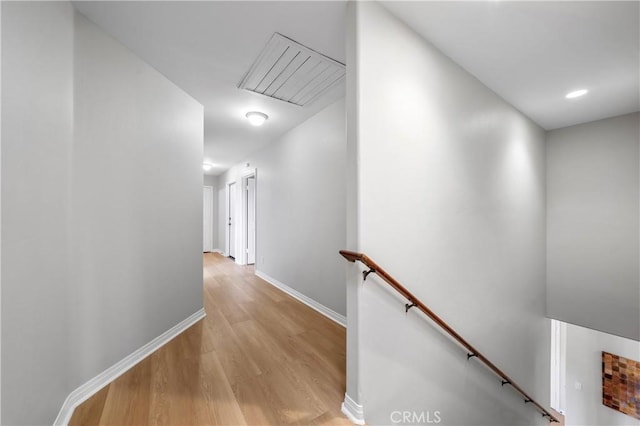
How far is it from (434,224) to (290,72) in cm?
179

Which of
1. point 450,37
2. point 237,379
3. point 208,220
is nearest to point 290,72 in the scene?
point 450,37

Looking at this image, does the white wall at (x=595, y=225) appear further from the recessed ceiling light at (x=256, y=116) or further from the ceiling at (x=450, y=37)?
the recessed ceiling light at (x=256, y=116)

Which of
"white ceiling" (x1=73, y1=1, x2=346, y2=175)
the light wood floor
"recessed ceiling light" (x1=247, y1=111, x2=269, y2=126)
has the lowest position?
the light wood floor

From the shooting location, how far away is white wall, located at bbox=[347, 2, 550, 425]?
4.53ft

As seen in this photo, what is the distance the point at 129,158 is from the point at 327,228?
6.36 ft

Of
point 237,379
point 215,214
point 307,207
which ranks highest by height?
point 307,207

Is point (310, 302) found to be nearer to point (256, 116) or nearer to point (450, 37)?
point (256, 116)

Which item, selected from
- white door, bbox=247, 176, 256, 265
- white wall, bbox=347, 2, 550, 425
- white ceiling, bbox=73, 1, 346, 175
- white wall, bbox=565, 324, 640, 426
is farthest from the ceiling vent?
white wall, bbox=565, 324, 640, 426

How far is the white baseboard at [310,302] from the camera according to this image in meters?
2.60

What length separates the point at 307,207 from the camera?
315 cm

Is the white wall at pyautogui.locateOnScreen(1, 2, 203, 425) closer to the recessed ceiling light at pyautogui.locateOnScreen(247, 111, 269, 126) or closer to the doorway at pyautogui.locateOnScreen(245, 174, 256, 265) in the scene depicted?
the recessed ceiling light at pyautogui.locateOnScreen(247, 111, 269, 126)

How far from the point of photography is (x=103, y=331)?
158 centimetres

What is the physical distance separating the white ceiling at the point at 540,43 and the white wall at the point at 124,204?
1943 millimetres

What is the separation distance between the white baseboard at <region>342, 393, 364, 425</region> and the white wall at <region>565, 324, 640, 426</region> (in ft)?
19.5
